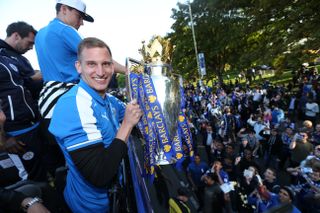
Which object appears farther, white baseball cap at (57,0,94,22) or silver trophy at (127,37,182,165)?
white baseball cap at (57,0,94,22)

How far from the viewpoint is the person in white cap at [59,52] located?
2.39 meters

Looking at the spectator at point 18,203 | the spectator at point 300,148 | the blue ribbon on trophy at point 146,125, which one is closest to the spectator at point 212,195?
the spectator at point 300,148

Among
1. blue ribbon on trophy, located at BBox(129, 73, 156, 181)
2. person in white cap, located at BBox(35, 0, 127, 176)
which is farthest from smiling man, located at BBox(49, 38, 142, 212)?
person in white cap, located at BBox(35, 0, 127, 176)

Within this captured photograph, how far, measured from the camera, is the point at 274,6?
17156 millimetres

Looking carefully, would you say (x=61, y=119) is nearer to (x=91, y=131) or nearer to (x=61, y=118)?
(x=61, y=118)

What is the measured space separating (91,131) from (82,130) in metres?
0.05

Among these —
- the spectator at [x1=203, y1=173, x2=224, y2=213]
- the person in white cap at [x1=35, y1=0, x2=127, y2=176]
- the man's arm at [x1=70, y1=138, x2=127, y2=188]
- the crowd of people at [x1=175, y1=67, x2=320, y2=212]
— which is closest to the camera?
the man's arm at [x1=70, y1=138, x2=127, y2=188]

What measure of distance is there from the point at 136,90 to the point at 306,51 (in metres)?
15.8

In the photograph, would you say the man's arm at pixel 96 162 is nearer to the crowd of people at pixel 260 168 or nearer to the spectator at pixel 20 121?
the crowd of people at pixel 260 168

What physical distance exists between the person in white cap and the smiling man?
0.56 metres

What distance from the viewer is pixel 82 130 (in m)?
1.66

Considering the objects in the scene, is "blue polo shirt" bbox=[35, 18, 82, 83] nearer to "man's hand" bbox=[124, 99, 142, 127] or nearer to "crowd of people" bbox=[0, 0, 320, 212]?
"crowd of people" bbox=[0, 0, 320, 212]

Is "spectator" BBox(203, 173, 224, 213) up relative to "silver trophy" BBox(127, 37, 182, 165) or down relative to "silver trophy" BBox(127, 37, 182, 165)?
down

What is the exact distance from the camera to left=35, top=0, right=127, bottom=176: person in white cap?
2.39m
